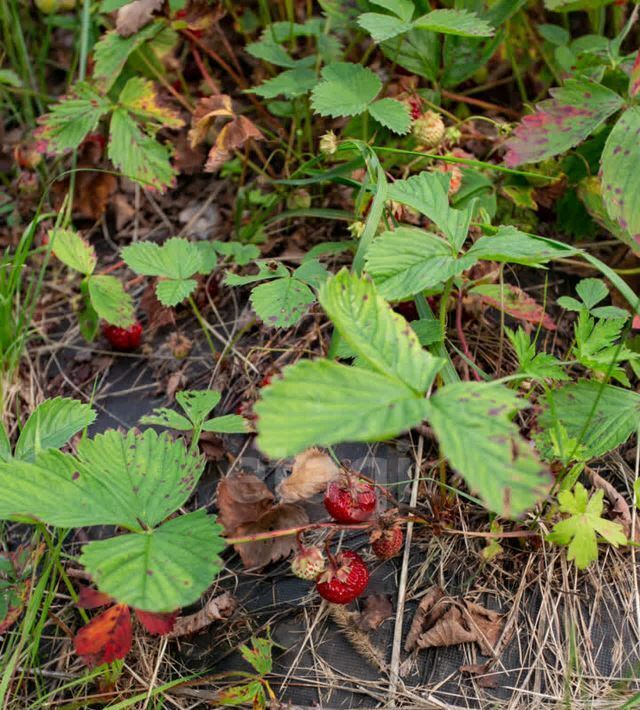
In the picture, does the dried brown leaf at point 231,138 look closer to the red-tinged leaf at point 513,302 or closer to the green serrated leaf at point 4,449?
the red-tinged leaf at point 513,302

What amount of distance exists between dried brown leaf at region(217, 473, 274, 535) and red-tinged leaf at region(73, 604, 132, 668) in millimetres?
300

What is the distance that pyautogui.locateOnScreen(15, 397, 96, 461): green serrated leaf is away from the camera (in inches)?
61.6

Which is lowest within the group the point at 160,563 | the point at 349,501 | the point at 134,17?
the point at 349,501

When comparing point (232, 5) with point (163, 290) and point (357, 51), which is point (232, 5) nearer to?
point (357, 51)

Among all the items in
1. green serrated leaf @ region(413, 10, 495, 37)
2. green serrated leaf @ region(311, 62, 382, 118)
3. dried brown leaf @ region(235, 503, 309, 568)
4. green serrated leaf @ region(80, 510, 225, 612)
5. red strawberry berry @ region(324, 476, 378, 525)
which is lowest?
dried brown leaf @ region(235, 503, 309, 568)

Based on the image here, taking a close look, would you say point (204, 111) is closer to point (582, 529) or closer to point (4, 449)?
point (4, 449)

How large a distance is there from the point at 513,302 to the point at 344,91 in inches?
26.5

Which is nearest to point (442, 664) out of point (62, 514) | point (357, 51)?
point (62, 514)

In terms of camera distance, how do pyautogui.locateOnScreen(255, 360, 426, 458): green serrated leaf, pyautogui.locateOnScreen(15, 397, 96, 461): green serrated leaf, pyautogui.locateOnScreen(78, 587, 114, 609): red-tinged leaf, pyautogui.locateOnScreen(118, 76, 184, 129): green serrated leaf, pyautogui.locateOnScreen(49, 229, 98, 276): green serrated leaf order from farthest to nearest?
pyautogui.locateOnScreen(118, 76, 184, 129): green serrated leaf
pyautogui.locateOnScreen(49, 229, 98, 276): green serrated leaf
pyautogui.locateOnScreen(15, 397, 96, 461): green serrated leaf
pyautogui.locateOnScreen(78, 587, 114, 609): red-tinged leaf
pyautogui.locateOnScreen(255, 360, 426, 458): green serrated leaf

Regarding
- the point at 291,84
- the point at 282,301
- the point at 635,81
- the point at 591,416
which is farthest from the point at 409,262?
the point at 291,84

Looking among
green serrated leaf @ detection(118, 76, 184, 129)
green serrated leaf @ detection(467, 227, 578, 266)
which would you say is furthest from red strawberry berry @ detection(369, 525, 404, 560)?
green serrated leaf @ detection(118, 76, 184, 129)

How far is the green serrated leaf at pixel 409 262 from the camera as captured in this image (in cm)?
141

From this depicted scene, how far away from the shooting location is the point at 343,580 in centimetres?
146

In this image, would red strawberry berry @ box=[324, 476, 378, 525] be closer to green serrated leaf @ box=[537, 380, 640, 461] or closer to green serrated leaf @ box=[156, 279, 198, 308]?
green serrated leaf @ box=[537, 380, 640, 461]
